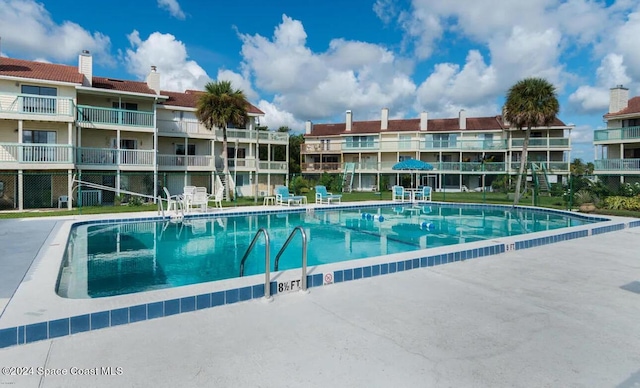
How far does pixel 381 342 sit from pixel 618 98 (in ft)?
131

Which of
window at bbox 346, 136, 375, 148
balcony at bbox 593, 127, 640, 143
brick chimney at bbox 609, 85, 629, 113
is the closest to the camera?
balcony at bbox 593, 127, 640, 143

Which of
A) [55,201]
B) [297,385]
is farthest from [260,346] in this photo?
[55,201]

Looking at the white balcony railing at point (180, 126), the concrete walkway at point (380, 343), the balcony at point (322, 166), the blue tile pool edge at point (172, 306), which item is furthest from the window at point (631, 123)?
the concrete walkway at point (380, 343)

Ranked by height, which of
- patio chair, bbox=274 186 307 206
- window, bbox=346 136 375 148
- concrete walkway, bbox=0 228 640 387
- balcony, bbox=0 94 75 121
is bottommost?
concrete walkway, bbox=0 228 640 387

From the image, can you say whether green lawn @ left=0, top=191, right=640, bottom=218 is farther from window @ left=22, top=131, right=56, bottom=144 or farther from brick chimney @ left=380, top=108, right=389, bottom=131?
brick chimney @ left=380, top=108, right=389, bottom=131

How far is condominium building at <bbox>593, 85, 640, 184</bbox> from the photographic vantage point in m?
30.7

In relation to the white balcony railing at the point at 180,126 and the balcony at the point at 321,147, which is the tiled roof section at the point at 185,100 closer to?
the white balcony railing at the point at 180,126

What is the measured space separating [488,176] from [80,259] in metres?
40.7

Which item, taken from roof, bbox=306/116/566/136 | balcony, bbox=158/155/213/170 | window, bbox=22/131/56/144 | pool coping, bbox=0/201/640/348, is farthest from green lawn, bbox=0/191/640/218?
roof, bbox=306/116/566/136

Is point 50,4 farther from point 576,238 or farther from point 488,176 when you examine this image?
point 488,176

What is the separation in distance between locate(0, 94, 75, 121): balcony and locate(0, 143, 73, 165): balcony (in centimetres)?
161

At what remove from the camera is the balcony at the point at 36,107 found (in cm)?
1967

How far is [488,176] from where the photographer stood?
4231 centimetres

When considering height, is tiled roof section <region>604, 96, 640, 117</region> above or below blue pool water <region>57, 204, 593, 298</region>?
above
